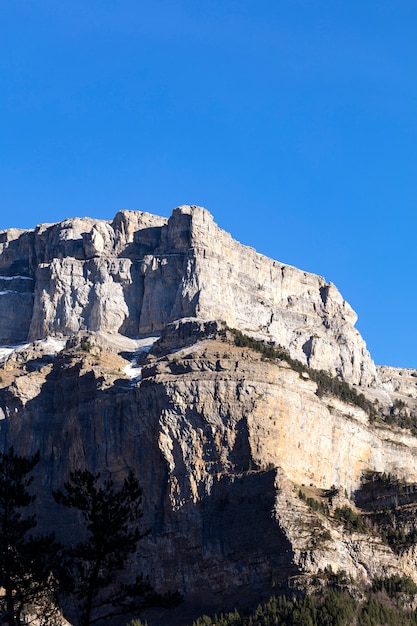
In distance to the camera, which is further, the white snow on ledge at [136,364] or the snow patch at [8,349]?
the snow patch at [8,349]

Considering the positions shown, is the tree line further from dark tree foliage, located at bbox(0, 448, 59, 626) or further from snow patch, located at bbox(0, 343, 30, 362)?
snow patch, located at bbox(0, 343, 30, 362)

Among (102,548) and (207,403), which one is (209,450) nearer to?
(207,403)

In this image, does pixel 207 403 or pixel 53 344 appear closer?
pixel 207 403

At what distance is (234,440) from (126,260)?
159 ft

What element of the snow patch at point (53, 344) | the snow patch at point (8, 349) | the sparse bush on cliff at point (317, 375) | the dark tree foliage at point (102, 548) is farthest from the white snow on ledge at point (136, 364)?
the dark tree foliage at point (102, 548)

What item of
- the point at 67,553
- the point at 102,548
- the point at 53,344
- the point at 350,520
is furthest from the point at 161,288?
the point at 102,548

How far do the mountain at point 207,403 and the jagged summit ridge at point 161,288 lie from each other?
0.87 ft

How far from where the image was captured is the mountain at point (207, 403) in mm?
116938

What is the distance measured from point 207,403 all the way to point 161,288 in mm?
38743

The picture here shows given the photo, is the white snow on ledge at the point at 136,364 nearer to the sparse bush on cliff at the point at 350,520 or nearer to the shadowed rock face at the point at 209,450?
the shadowed rock face at the point at 209,450

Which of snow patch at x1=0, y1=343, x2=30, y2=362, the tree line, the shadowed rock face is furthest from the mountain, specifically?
the tree line

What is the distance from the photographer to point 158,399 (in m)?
127

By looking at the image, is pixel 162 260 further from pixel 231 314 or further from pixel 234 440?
pixel 234 440

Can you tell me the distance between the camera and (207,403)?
126 meters
